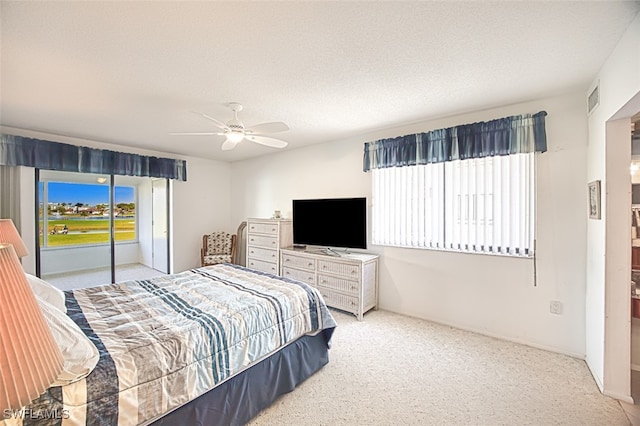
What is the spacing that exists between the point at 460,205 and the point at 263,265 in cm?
309

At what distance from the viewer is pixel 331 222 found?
399 cm

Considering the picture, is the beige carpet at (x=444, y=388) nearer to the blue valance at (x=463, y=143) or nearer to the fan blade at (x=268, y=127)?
the blue valance at (x=463, y=143)

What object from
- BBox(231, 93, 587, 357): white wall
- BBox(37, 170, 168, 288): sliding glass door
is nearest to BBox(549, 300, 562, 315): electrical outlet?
BBox(231, 93, 587, 357): white wall

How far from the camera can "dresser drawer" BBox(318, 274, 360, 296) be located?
345 centimetres

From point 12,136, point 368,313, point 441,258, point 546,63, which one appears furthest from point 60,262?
point 546,63

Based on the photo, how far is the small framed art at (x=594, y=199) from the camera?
2.17 metres

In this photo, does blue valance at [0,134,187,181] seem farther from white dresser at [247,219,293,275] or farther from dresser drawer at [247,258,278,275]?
dresser drawer at [247,258,278,275]

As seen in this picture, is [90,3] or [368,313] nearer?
[90,3]

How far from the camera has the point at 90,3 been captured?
142 cm

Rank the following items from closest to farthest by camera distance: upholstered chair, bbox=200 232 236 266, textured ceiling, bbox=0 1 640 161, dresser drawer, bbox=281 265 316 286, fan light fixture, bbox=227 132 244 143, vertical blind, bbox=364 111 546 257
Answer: textured ceiling, bbox=0 1 640 161 < fan light fixture, bbox=227 132 244 143 < vertical blind, bbox=364 111 546 257 < dresser drawer, bbox=281 265 316 286 < upholstered chair, bbox=200 232 236 266

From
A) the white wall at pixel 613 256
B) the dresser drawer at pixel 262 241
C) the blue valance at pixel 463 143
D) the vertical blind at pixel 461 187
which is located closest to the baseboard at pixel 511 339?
the white wall at pixel 613 256

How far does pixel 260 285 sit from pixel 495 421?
1978mm

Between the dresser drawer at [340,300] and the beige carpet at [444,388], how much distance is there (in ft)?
1.82

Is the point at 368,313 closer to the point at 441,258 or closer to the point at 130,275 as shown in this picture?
the point at 441,258
